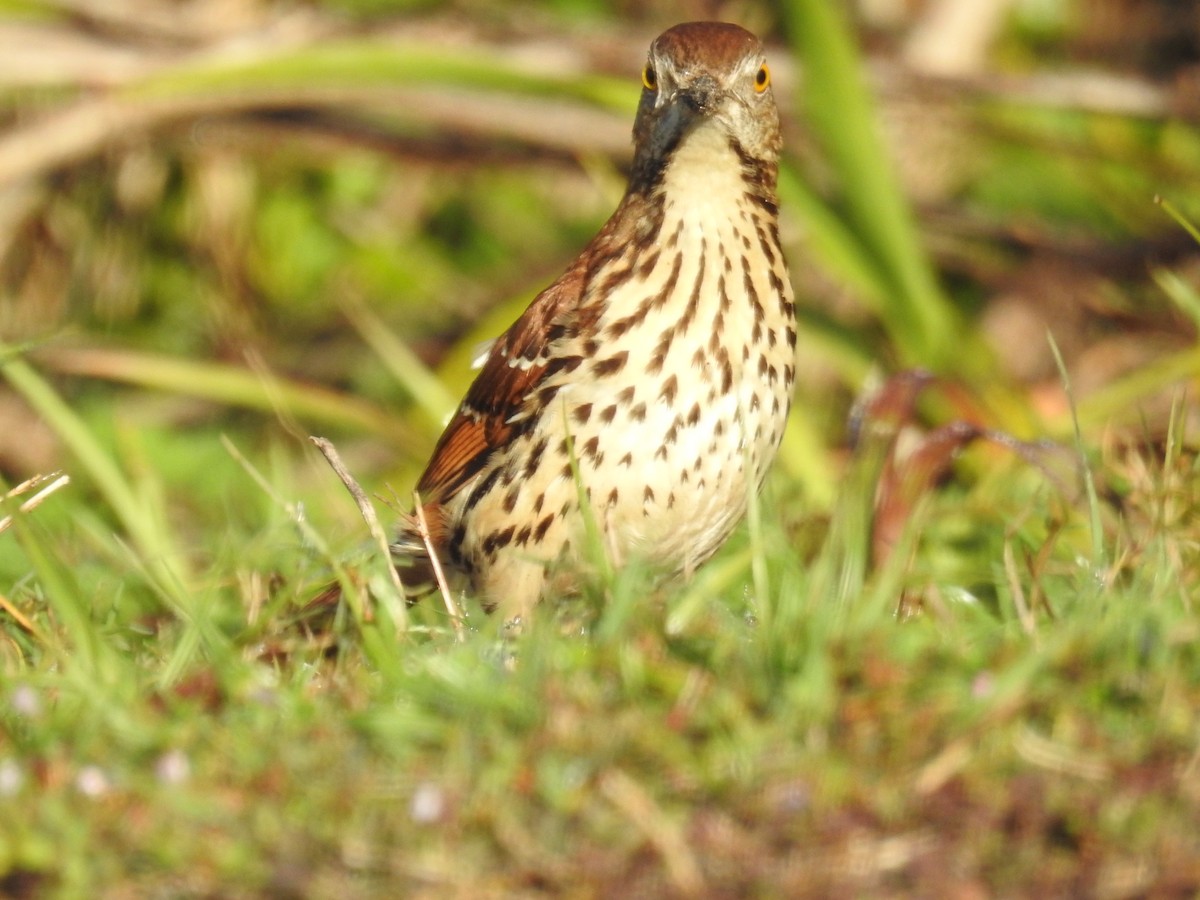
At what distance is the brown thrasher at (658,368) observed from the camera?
3469 millimetres

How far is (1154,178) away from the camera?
6609 mm

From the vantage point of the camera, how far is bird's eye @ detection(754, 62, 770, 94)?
3790 mm

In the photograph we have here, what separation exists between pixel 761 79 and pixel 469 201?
4105mm

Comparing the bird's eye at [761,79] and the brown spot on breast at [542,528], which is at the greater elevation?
the bird's eye at [761,79]

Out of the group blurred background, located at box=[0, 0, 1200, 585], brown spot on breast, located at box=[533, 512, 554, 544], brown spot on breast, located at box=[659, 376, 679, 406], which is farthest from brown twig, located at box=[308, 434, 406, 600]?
blurred background, located at box=[0, 0, 1200, 585]

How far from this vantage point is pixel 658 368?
3.49m

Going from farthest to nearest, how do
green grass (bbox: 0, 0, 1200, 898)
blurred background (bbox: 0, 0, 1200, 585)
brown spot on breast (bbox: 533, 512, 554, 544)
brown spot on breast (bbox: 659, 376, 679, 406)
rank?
blurred background (bbox: 0, 0, 1200, 585) < brown spot on breast (bbox: 533, 512, 554, 544) < brown spot on breast (bbox: 659, 376, 679, 406) < green grass (bbox: 0, 0, 1200, 898)

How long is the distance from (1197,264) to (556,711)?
4.54 m

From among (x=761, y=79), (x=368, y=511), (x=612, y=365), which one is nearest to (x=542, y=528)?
(x=612, y=365)

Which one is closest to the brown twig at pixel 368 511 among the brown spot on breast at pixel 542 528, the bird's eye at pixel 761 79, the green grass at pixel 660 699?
the green grass at pixel 660 699

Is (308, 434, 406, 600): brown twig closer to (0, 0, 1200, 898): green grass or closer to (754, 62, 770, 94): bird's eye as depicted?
(0, 0, 1200, 898): green grass

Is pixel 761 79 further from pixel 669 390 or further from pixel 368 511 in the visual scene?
pixel 368 511

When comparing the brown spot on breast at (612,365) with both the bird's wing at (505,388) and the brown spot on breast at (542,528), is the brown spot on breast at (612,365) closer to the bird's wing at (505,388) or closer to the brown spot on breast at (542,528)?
the bird's wing at (505,388)

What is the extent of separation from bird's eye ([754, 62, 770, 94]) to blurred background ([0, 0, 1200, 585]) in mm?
1258
